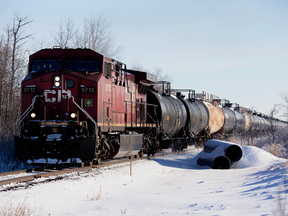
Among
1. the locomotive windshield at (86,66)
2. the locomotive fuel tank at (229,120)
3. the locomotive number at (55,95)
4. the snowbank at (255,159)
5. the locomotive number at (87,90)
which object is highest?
the locomotive windshield at (86,66)

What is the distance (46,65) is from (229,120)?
23.5 metres

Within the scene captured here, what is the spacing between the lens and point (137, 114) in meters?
→ 15.8

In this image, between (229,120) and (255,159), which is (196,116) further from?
(229,120)

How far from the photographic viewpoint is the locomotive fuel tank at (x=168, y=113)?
17.6 meters

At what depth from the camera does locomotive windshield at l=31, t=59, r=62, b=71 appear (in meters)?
11.9

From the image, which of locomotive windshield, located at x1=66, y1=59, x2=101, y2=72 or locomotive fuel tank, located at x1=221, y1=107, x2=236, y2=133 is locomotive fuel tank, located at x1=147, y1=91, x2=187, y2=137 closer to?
locomotive windshield, located at x1=66, y1=59, x2=101, y2=72

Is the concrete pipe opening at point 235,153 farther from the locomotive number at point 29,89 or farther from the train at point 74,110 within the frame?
Result: the locomotive number at point 29,89

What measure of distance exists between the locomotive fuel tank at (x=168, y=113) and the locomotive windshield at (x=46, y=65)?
266 inches

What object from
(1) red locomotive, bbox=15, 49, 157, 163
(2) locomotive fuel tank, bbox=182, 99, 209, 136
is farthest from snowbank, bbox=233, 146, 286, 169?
(2) locomotive fuel tank, bbox=182, 99, 209, 136

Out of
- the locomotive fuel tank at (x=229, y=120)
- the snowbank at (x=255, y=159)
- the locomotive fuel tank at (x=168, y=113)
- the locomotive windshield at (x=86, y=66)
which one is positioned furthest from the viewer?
the locomotive fuel tank at (x=229, y=120)

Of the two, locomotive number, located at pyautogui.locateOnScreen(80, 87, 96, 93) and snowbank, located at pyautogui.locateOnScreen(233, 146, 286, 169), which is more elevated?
locomotive number, located at pyautogui.locateOnScreen(80, 87, 96, 93)

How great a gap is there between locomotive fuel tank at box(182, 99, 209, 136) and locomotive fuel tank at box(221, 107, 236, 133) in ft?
19.7

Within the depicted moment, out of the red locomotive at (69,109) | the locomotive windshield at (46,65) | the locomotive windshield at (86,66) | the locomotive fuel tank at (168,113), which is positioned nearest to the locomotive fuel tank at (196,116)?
the locomotive fuel tank at (168,113)

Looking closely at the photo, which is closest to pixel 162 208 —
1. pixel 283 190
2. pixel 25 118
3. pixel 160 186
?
pixel 283 190
